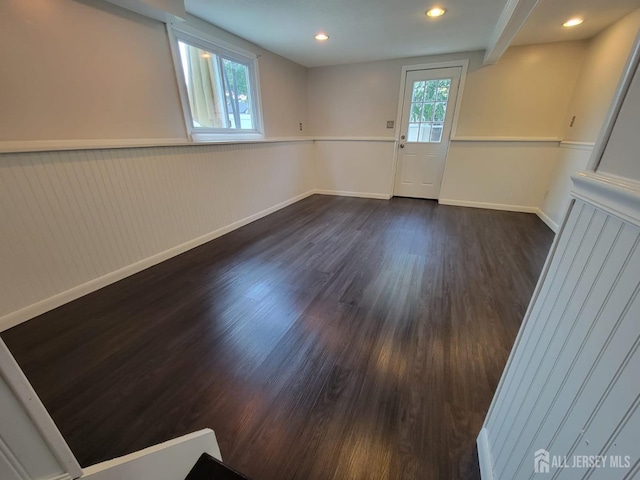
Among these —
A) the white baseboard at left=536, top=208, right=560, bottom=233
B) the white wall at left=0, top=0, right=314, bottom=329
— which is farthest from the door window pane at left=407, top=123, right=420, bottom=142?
the white wall at left=0, top=0, right=314, bottom=329

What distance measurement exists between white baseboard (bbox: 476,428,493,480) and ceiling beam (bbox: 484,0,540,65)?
2.89m

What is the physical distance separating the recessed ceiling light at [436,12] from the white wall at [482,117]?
5.20 feet

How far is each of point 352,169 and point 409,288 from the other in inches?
130

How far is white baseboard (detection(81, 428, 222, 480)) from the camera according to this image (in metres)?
0.66

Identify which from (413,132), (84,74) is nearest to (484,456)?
(84,74)

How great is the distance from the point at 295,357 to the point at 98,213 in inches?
73.2

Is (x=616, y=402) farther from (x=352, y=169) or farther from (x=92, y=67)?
(x=352, y=169)

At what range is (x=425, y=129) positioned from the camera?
4.32 metres

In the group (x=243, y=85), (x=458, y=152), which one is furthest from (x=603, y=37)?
(x=243, y=85)

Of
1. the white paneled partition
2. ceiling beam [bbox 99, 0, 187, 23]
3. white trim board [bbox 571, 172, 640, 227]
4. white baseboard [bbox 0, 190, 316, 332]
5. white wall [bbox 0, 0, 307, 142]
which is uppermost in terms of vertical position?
ceiling beam [bbox 99, 0, 187, 23]

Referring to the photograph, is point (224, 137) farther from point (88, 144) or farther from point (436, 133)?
point (436, 133)

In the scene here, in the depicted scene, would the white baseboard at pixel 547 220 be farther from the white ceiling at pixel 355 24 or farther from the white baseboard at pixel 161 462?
the white baseboard at pixel 161 462

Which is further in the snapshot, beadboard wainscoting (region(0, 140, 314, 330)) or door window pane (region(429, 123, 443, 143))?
door window pane (region(429, 123, 443, 143))

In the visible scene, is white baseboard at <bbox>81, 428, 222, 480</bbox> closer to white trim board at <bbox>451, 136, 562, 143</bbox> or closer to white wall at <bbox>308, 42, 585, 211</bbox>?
white wall at <bbox>308, 42, 585, 211</bbox>
